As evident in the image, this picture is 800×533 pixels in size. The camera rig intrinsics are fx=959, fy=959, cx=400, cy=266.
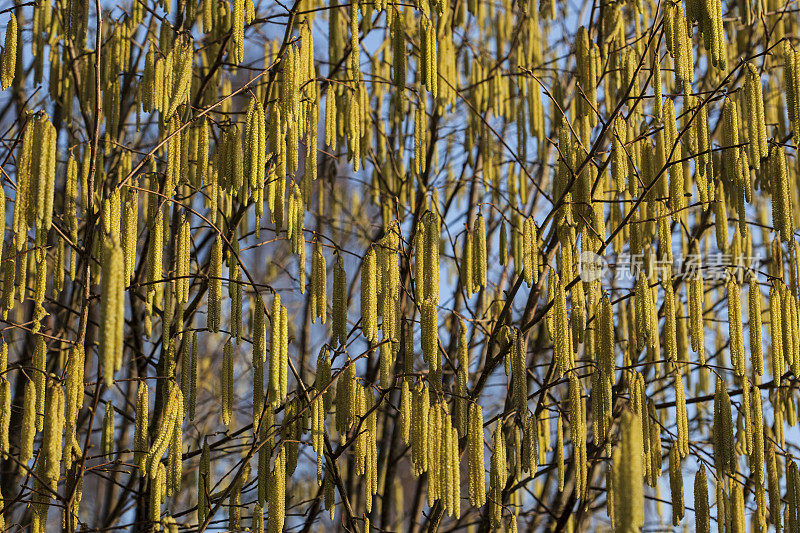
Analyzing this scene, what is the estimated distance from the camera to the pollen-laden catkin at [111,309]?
1523 millimetres

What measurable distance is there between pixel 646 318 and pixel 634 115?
0.79 m

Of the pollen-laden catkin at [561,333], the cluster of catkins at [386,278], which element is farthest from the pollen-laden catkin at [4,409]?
the pollen-laden catkin at [561,333]

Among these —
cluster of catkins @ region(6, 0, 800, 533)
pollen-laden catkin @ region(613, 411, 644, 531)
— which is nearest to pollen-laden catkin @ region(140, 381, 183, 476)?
cluster of catkins @ region(6, 0, 800, 533)

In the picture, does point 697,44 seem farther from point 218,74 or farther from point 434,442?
point 434,442

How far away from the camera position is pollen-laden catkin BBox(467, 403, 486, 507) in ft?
6.73

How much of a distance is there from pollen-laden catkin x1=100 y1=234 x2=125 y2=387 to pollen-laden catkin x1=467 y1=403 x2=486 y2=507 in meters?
0.83

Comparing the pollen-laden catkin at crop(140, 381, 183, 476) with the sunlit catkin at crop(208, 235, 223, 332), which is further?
the sunlit catkin at crop(208, 235, 223, 332)

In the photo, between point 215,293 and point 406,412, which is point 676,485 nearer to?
point 406,412

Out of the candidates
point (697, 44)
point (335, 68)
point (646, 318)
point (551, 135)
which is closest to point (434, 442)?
point (646, 318)

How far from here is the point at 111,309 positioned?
1.54 metres

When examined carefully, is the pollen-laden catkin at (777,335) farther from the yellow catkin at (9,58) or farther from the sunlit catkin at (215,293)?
the yellow catkin at (9,58)

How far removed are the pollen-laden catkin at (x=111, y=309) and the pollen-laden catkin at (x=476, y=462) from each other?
2.72ft

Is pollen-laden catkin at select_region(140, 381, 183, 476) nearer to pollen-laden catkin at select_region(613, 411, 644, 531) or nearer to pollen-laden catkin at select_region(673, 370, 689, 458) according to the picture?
pollen-laden catkin at select_region(613, 411, 644, 531)

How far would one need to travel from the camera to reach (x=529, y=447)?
2254 mm
